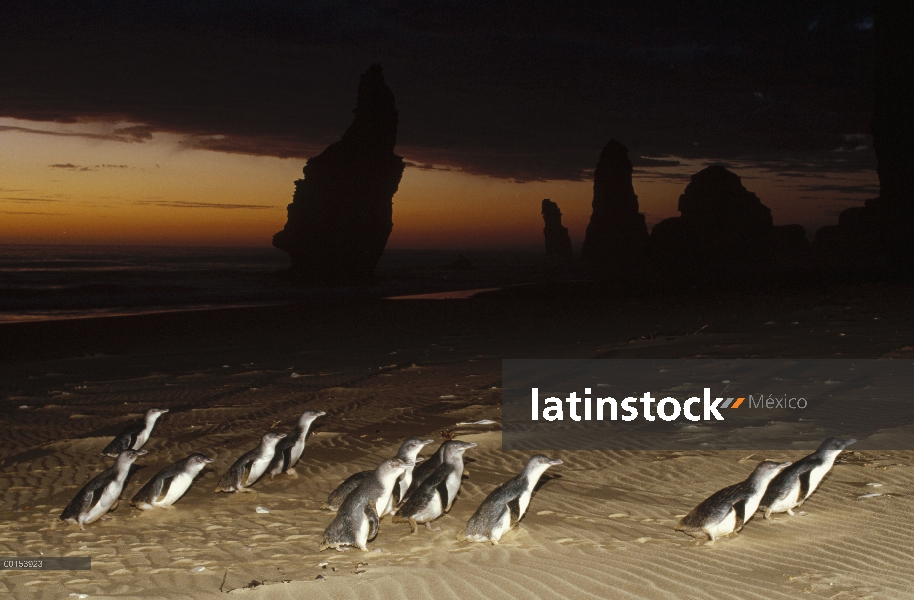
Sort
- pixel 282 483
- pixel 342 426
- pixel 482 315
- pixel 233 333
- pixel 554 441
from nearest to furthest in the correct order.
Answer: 1. pixel 282 483
2. pixel 554 441
3. pixel 342 426
4. pixel 233 333
5. pixel 482 315

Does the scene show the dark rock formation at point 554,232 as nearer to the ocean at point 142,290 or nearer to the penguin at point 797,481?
the ocean at point 142,290

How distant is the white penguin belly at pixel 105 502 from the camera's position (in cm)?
675

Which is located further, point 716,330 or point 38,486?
point 716,330

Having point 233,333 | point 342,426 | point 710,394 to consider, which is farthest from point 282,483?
point 233,333

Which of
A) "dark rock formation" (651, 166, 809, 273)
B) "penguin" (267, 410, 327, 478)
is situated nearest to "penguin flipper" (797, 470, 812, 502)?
"penguin" (267, 410, 327, 478)

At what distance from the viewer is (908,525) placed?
592cm

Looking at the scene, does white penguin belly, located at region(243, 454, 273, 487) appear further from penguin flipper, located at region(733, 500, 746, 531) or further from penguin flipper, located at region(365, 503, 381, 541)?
penguin flipper, located at region(733, 500, 746, 531)

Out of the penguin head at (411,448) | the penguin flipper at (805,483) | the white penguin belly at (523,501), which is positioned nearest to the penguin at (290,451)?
the penguin head at (411,448)

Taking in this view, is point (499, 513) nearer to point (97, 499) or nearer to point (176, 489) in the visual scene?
point (176, 489)

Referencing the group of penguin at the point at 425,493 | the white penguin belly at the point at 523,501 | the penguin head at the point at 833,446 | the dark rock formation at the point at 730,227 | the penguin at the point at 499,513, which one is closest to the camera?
the group of penguin at the point at 425,493

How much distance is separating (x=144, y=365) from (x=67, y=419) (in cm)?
572

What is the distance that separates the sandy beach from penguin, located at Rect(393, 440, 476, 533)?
187mm

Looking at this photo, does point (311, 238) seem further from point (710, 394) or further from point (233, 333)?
point (710, 394)

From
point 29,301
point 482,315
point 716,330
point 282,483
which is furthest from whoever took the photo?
point 29,301
